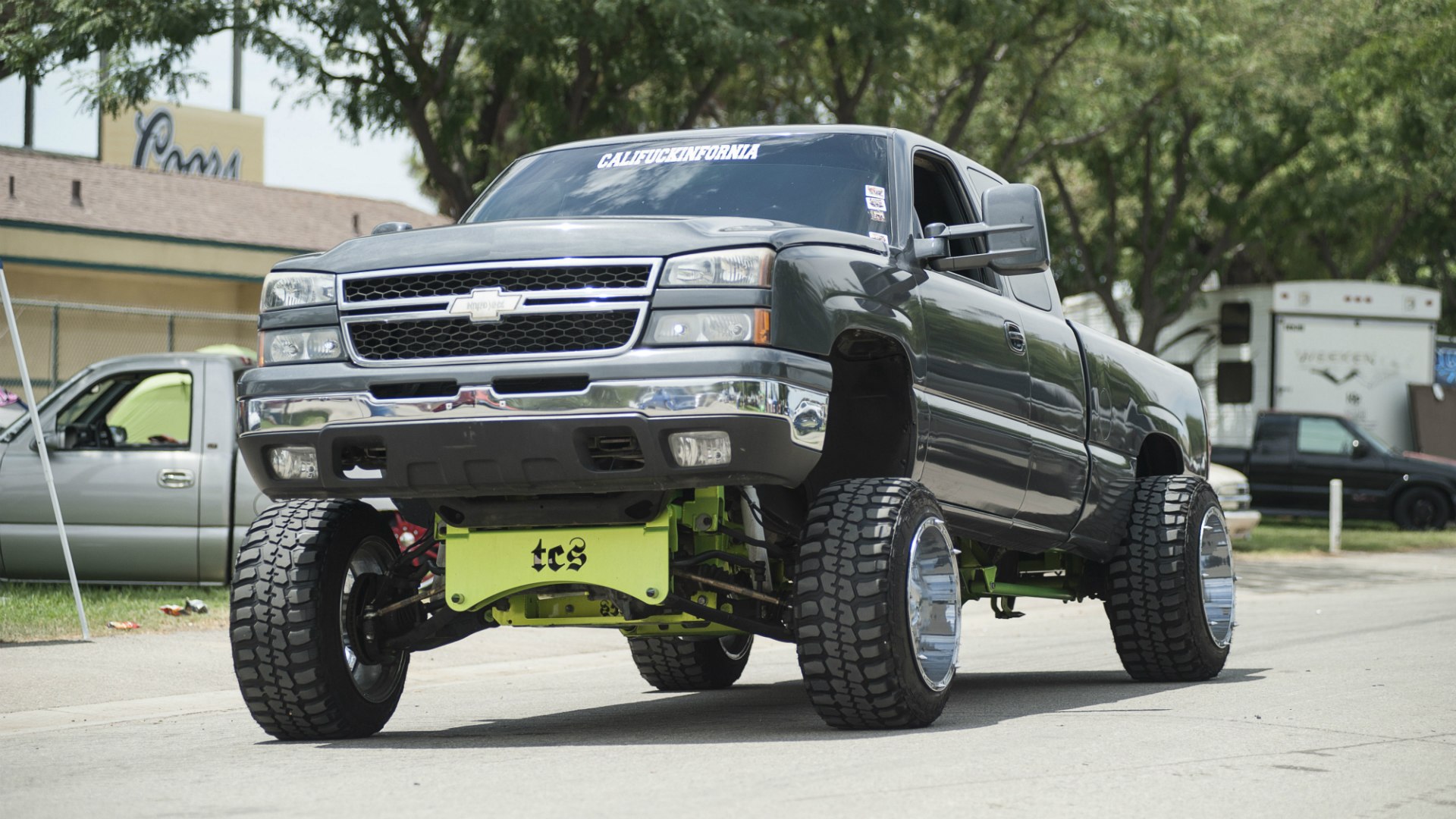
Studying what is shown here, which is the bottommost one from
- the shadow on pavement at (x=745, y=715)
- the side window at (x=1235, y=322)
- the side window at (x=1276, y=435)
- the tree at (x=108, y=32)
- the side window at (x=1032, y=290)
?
the shadow on pavement at (x=745, y=715)

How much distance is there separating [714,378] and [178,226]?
2418cm

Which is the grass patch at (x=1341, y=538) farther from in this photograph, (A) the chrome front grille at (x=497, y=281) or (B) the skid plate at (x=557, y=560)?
(A) the chrome front grille at (x=497, y=281)

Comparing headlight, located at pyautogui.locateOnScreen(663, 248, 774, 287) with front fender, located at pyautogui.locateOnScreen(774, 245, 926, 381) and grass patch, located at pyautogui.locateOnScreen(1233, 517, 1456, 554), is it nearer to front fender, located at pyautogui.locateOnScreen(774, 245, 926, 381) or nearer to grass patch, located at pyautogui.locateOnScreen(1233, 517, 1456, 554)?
front fender, located at pyautogui.locateOnScreen(774, 245, 926, 381)

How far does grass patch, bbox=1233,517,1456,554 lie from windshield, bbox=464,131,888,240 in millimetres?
16241

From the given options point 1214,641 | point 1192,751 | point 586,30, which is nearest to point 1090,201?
point 586,30

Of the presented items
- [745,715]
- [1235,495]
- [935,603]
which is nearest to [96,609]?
[745,715]

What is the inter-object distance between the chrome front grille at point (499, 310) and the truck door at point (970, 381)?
135cm

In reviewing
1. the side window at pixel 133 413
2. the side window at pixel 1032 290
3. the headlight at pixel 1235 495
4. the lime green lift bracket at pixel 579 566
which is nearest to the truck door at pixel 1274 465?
the headlight at pixel 1235 495

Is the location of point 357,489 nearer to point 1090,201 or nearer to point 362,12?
point 362,12

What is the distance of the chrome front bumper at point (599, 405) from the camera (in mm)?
5832

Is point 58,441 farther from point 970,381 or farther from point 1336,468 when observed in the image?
point 1336,468

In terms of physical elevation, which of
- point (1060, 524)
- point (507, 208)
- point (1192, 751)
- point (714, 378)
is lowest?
point (1192, 751)

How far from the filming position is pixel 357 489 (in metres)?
6.32

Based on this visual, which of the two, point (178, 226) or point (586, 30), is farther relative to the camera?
point (178, 226)
